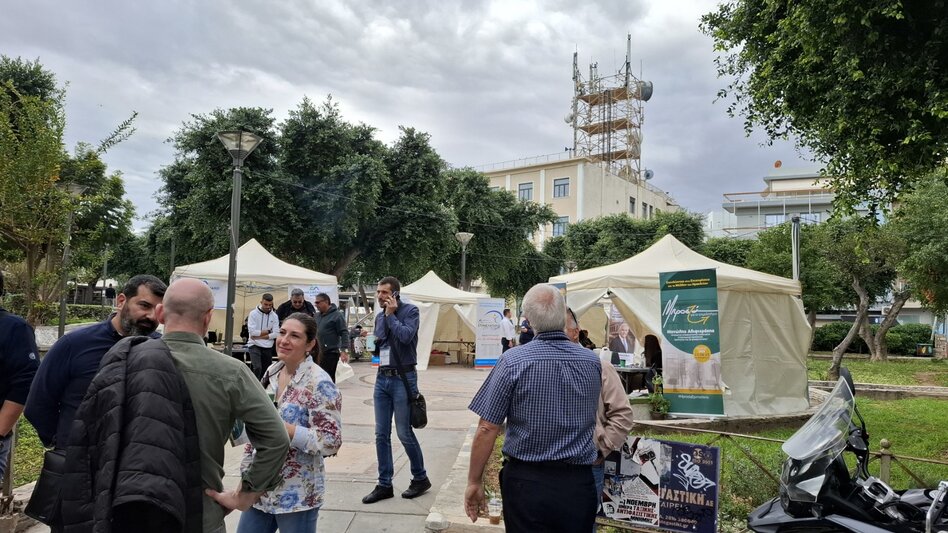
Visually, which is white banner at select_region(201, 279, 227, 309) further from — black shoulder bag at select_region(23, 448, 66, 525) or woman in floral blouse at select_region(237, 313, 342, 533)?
black shoulder bag at select_region(23, 448, 66, 525)

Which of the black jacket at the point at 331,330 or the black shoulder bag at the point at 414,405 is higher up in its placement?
→ the black jacket at the point at 331,330

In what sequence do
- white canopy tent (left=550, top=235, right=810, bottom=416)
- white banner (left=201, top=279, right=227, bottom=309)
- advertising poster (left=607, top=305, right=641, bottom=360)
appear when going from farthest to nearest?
1. advertising poster (left=607, top=305, right=641, bottom=360)
2. white banner (left=201, top=279, right=227, bottom=309)
3. white canopy tent (left=550, top=235, right=810, bottom=416)

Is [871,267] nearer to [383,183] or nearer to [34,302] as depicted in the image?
[383,183]

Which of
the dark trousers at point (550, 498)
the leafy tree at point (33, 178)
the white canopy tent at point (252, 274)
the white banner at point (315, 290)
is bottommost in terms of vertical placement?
the dark trousers at point (550, 498)

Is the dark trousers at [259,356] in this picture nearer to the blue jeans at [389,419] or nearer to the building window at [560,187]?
the blue jeans at [389,419]

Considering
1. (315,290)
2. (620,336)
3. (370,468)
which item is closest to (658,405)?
(370,468)

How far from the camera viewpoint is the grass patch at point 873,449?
514 centimetres

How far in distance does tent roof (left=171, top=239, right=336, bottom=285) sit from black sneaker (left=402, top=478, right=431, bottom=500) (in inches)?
366

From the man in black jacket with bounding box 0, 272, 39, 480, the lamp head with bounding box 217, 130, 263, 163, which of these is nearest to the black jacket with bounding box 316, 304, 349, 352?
the lamp head with bounding box 217, 130, 263, 163

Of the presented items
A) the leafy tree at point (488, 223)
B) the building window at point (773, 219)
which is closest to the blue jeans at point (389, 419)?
the leafy tree at point (488, 223)

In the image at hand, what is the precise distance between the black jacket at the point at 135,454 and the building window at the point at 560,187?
5479cm

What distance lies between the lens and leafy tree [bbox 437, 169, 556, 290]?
33.1 meters

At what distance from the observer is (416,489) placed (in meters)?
5.52

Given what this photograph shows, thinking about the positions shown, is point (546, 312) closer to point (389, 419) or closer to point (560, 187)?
point (389, 419)
